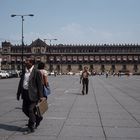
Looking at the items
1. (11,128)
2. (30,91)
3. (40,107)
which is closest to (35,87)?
(30,91)

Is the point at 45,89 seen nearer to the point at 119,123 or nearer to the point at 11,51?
the point at 119,123

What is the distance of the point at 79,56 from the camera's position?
173 m

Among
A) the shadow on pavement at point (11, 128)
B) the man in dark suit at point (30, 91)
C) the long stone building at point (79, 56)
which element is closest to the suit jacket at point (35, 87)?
the man in dark suit at point (30, 91)

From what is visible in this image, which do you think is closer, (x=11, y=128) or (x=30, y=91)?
(x=30, y=91)

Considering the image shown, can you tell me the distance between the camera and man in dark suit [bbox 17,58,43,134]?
9.80 metres

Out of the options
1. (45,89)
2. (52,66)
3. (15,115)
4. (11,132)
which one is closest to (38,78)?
(11,132)

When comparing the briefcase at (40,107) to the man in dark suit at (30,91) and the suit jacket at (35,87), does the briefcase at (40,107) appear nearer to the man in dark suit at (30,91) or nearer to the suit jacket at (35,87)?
the man in dark suit at (30,91)

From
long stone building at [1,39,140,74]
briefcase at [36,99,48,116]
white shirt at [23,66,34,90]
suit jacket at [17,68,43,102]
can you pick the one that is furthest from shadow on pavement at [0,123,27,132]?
long stone building at [1,39,140,74]

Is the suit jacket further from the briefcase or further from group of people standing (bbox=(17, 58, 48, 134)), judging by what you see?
the briefcase

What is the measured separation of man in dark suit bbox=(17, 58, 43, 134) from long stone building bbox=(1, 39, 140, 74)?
496ft

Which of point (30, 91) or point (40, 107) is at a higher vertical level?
point (30, 91)

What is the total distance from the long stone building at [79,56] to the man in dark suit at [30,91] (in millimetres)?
151195

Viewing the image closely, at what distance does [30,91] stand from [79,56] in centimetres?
16341

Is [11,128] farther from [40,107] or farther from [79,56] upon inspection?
[79,56]
